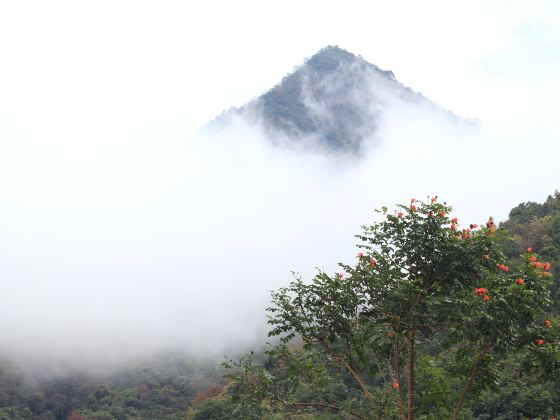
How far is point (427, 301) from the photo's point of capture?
25.0 feet

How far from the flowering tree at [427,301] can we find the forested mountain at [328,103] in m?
167

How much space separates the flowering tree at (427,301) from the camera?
292 inches

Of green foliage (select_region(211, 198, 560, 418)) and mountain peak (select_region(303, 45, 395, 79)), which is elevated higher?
mountain peak (select_region(303, 45, 395, 79))

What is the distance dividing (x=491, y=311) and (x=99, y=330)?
137m

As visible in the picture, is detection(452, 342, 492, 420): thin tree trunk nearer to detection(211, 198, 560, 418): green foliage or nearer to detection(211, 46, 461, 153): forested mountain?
detection(211, 198, 560, 418): green foliage

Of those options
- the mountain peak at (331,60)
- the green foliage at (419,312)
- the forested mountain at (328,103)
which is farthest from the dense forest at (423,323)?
the mountain peak at (331,60)

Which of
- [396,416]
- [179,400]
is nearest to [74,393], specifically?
[179,400]

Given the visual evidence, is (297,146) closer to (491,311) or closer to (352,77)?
(352,77)

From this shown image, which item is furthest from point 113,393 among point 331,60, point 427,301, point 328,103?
point 331,60

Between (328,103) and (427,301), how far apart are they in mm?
171724

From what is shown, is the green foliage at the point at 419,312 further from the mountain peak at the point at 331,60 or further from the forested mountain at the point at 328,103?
the mountain peak at the point at 331,60

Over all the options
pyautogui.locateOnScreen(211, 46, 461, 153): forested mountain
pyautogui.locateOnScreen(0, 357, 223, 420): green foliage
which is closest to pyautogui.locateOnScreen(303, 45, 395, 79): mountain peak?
pyautogui.locateOnScreen(211, 46, 461, 153): forested mountain

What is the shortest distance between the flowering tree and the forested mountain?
167 metres

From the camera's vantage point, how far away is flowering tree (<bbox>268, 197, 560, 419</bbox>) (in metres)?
7.43
